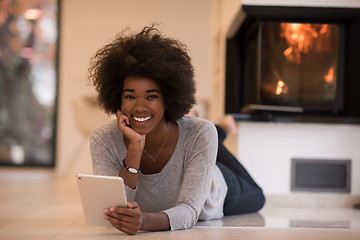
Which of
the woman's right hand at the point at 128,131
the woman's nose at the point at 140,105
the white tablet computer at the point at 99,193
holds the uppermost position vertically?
the woman's nose at the point at 140,105

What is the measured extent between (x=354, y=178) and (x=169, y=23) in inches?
136

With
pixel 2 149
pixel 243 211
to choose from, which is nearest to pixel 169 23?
pixel 2 149

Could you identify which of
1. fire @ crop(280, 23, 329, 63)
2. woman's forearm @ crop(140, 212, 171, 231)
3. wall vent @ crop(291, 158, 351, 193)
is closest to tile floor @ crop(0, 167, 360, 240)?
woman's forearm @ crop(140, 212, 171, 231)

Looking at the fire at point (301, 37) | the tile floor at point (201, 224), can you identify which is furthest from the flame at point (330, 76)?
the tile floor at point (201, 224)

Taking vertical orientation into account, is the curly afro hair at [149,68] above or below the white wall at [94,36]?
below

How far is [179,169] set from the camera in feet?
6.17

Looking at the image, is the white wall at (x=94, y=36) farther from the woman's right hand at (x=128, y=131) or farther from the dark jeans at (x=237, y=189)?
the woman's right hand at (x=128, y=131)

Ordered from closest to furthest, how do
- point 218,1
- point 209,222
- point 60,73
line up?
point 209,222 → point 218,1 → point 60,73

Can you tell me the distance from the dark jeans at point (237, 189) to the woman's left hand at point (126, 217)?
0.80 m

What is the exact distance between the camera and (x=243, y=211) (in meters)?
2.49

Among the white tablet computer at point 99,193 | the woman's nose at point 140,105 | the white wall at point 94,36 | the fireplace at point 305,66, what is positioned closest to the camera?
the white tablet computer at point 99,193

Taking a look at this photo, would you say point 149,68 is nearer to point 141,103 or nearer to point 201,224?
point 141,103

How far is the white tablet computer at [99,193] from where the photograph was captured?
1.58m

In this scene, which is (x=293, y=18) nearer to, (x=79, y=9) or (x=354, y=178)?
(x=354, y=178)
